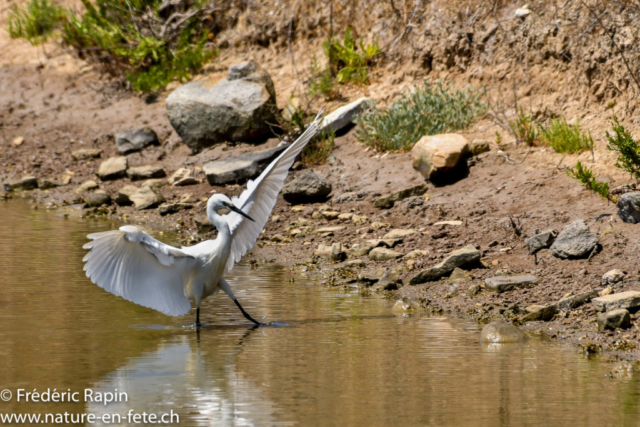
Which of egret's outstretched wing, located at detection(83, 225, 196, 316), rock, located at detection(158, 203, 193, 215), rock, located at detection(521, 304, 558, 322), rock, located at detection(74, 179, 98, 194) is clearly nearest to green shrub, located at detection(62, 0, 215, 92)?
rock, located at detection(74, 179, 98, 194)

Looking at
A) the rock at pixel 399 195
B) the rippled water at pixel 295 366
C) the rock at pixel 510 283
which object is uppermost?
the rock at pixel 399 195

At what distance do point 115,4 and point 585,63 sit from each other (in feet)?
33.2

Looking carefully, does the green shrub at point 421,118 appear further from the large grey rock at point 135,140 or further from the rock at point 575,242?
the large grey rock at point 135,140

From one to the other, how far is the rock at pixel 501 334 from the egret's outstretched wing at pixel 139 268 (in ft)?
7.41

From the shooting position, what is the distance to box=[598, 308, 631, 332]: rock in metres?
6.10

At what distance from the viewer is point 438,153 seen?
10.3 metres

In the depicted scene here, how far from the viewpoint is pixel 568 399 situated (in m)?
4.80

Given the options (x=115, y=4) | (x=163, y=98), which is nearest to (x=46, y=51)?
(x=115, y=4)

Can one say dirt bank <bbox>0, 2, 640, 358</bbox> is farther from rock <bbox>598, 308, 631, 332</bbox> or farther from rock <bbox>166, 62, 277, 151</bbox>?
rock <bbox>166, 62, 277, 151</bbox>

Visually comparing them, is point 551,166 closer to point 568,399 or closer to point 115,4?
point 568,399

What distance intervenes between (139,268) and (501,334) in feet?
8.77

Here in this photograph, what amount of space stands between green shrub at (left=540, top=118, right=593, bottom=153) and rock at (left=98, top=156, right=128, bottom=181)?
22.1 ft

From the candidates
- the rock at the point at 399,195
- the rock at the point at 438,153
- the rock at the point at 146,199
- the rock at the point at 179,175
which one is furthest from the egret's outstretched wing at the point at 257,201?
the rock at the point at 179,175

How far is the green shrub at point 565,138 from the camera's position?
10.0m
